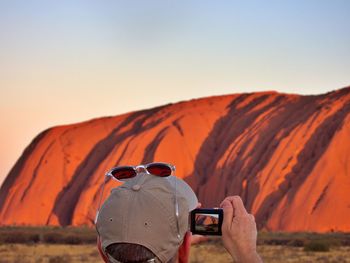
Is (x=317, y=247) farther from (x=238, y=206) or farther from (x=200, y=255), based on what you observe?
(x=238, y=206)

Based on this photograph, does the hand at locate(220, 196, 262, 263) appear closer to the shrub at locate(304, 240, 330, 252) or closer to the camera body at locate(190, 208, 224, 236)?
the camera body at locate(190, 208, 224, 236)

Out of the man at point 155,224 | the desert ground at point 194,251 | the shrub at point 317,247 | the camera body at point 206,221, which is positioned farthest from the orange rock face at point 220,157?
the man at point 155,224

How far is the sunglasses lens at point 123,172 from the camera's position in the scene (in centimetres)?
282

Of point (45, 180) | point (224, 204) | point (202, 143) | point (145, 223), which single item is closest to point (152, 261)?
point (145, 223)

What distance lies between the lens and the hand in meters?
2.62

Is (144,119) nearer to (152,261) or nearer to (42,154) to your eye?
(42,154)

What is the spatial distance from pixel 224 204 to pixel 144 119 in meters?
69.5

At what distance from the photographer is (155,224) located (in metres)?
2.59

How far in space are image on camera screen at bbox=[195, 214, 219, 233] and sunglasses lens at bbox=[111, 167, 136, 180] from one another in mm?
248

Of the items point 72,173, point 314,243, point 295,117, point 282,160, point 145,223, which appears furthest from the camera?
point 72,173

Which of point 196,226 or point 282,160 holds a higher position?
point 196,226

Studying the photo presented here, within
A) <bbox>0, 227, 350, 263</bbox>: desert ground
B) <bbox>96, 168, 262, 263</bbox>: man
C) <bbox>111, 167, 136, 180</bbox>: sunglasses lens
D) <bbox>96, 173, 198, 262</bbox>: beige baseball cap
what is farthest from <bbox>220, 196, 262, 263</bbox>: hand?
<bbox>0, 227, 350, 263</bbox>: desert ground

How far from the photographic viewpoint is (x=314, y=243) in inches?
1323

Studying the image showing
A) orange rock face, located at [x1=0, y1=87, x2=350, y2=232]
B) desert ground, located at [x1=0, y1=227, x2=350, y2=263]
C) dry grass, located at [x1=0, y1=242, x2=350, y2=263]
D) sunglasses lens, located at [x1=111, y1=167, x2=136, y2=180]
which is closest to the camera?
sunglasses lens, located at [x1=111, y1=167, x2=136, y2=180]
